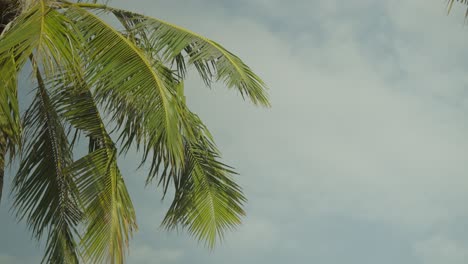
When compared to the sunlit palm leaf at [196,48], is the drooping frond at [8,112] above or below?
below

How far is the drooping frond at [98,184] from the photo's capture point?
9.71m

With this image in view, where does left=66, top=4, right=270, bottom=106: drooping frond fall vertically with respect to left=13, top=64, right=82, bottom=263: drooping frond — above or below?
above

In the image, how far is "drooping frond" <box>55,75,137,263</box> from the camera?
971 cm

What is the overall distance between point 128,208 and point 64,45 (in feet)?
8.37

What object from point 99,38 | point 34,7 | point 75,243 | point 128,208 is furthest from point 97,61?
point 75,243

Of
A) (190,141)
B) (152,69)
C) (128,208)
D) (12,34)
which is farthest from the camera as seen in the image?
(190,141)

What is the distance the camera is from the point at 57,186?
Answer: 1097cm

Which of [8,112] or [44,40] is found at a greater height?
[44,40]

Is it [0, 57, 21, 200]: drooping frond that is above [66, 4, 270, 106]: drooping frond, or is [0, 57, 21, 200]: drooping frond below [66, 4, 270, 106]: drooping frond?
below

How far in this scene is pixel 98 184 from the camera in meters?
10.3

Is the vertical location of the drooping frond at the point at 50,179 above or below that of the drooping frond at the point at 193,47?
below

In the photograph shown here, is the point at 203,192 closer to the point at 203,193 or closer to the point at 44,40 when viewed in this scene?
the point at 203,193

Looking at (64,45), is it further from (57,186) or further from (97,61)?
(57,186)

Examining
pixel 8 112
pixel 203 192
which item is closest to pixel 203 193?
pixel 203 192
